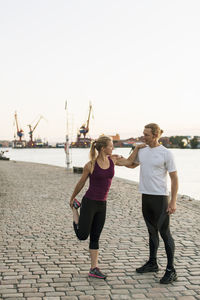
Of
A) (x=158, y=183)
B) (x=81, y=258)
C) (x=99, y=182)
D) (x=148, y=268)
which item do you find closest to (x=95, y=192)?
(x=99, y=182)

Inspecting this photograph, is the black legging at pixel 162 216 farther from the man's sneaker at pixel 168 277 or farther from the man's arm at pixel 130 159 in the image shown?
the man's arm at pixel 130 159

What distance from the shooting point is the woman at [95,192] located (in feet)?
13.9

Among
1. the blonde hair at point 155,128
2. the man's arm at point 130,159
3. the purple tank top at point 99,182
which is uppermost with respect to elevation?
the blonde hair at point 155,128

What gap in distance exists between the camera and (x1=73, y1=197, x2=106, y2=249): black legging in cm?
430

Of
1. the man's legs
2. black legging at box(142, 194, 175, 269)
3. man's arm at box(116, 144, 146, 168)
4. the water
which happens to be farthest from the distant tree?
black legging at box(142, 194, 175, 269)

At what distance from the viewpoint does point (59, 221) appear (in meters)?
7.95

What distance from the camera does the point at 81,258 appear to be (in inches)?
205

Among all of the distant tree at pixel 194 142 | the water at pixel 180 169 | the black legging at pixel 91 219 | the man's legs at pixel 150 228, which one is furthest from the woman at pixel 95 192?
the distant tree at pixel 194 142

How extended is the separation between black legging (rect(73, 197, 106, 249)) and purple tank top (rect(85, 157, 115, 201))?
68 millimetres

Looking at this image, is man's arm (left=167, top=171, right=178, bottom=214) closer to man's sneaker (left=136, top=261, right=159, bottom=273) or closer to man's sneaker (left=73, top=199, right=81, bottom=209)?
man's sneaker (left=136, top=261, right=159, bottom=273)

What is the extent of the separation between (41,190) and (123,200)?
386 centimetres

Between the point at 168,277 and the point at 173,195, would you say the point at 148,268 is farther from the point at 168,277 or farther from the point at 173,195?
the point at 173,195

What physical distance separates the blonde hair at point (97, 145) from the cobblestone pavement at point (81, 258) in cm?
136

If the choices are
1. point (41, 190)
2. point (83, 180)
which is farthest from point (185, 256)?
point (41, 190)
